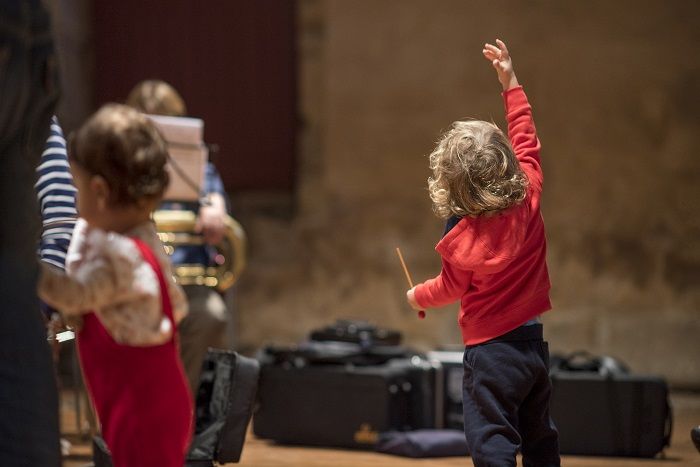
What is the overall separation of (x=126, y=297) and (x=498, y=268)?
3.55 ft

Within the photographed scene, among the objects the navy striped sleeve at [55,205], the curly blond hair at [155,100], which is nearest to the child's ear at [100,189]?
the navy striped sleeve at [55,205]

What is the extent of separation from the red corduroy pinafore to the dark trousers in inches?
37.3

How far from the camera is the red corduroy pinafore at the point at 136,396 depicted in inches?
75.3

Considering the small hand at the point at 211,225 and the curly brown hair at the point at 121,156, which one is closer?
the curly brown hair at the point at 121,156

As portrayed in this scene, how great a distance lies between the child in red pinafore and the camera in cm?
189

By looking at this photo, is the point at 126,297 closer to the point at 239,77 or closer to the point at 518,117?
the point at 518,117

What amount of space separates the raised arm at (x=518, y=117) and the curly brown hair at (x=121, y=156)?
3.75 feet

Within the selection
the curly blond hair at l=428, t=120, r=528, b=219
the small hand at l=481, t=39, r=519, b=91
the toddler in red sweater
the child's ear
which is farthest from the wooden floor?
the child's ear

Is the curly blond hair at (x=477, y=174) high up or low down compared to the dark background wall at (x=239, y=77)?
down

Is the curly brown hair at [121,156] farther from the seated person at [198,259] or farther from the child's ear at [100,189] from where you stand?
the seated person at [198,259]

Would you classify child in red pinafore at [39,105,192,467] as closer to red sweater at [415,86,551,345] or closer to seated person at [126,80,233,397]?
red sweater at [415,86,551,345]

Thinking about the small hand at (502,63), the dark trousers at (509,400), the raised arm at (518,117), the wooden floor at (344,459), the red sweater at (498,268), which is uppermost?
the small hand at (502,63)

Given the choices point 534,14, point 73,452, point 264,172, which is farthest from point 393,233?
point 73,452

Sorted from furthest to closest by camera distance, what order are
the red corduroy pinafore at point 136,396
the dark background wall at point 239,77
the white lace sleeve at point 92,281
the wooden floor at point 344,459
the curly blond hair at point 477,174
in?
the dark background wall at point 239,77, the wooden floor at point 344,459, the curly blond hair at point 477,174, the red corduroy pinafore at point 136,396, the white lace sleeve at point 92,281
